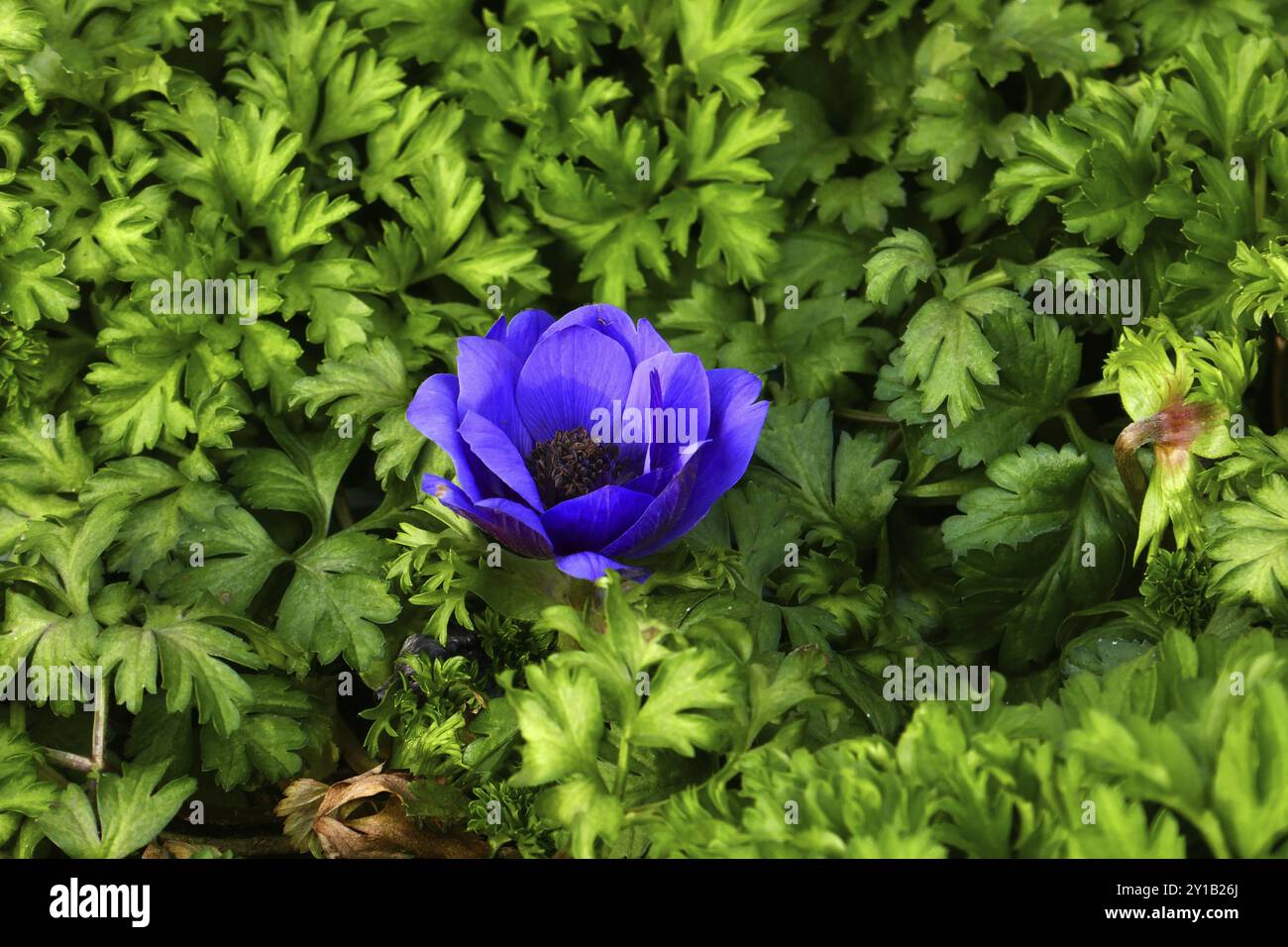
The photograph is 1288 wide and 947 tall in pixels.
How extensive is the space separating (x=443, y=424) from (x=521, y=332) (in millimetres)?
187

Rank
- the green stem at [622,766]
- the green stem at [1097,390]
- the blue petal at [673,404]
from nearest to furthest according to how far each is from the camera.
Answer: the green stem at [622,766] < the blue petal at [673,404] < the green stem at [1097,390]

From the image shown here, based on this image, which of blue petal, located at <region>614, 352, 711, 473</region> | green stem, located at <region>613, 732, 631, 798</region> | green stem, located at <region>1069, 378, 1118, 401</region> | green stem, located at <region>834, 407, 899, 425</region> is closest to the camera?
green stem, located at <region>613, 732, 631, 798</region>

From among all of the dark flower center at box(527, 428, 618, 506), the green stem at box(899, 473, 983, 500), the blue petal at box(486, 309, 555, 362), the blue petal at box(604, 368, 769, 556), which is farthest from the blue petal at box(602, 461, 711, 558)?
the green stem at box(899, 473, 983, 500)

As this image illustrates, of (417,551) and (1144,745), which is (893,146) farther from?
(1144,745)

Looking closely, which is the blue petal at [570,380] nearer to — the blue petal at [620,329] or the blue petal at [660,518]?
the blue petal at [620,329]

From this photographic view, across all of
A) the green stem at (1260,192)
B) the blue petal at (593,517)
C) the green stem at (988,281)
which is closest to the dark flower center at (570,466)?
the blue petal at (593,517)

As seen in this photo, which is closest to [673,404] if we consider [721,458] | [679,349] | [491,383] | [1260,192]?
[721,458]

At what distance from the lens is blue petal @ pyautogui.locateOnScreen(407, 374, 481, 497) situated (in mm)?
1361

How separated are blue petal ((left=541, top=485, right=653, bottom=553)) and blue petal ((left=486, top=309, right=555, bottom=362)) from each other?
229mm

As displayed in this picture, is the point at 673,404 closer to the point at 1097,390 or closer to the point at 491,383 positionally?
the point at 491,383

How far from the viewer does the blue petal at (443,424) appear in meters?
1.36

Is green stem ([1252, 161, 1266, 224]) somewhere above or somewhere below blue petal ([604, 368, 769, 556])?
above

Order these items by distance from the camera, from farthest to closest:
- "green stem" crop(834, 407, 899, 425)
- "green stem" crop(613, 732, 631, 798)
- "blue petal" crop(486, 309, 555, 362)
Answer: "green stem" crop(834, 407, 899, 425)
"blue petal" crop(486, 309, 555, 362)
"green stem" crop(613, 732, 631, 798)

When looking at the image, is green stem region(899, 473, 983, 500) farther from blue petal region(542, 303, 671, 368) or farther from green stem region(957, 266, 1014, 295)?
blue petal region(542, 303, 671, 368)
